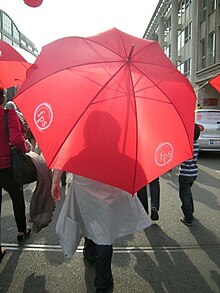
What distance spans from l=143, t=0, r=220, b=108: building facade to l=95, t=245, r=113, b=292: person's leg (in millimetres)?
17032

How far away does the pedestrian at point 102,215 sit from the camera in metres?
2.62

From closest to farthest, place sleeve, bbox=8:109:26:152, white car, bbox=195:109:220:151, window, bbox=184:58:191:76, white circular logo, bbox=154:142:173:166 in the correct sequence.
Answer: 1. white circular logo, bbox=154:142:173:166
2. sleeve, bbox=8:109:26:152
3. white car, bbox=195:109:220:151
4. window, bbox=184:58:191:76

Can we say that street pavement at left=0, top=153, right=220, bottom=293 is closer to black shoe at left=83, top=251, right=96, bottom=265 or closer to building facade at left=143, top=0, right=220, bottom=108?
black shoe at left=83, top=251, right=96, bottom=265

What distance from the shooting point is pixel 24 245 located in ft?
12.3

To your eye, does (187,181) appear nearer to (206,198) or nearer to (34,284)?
(206,198)

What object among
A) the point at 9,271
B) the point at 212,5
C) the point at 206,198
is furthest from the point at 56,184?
the point at 212,5

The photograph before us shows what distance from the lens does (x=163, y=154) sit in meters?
2.29

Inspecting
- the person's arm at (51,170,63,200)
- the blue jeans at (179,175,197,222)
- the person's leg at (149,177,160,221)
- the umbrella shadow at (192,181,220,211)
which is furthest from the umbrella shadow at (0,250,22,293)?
the umbrella shadow at (192,181,220,211)

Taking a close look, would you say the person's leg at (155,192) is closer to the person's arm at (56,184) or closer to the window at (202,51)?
the person's arm at (56,184)

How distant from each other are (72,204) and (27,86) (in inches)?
43.3

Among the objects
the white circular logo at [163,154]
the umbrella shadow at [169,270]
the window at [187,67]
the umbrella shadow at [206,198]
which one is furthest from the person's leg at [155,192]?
the window at [187,67]

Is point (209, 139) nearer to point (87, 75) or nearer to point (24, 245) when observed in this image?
point (24, 245)

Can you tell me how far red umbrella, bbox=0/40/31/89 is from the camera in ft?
11.2

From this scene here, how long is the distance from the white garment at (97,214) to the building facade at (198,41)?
16.9 m
